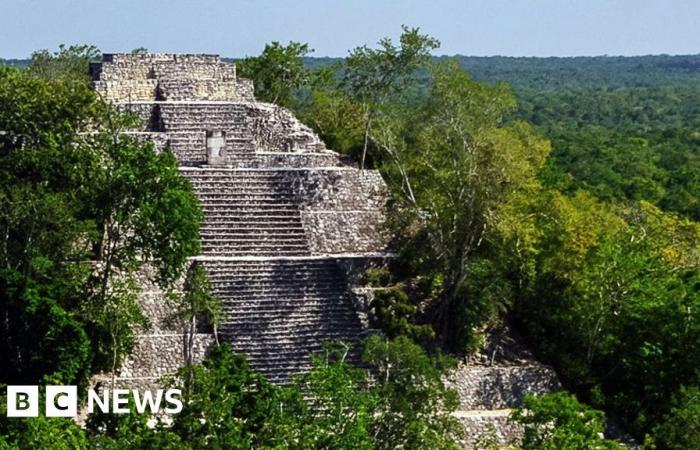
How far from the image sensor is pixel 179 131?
79.3ft

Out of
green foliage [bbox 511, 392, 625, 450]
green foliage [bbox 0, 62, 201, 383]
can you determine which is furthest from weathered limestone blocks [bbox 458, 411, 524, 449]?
green foliage [bbox 0, 62, 201, 383]

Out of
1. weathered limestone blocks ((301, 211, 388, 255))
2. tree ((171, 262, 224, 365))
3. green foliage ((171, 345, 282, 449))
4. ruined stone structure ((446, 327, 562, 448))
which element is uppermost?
weathered limestone blocks ((301, 211, 388, 255))

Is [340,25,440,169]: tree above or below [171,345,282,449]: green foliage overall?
above

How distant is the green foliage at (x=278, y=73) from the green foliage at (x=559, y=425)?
15.6 metres

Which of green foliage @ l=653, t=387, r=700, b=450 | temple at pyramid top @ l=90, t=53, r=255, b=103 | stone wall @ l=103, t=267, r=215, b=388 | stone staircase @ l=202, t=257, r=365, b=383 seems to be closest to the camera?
green foliage @ l=653, t=387, r=700, b=450

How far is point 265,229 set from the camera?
21.7 meters

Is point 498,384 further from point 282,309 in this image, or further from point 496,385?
point 282,309

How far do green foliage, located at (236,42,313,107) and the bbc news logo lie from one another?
1383cm

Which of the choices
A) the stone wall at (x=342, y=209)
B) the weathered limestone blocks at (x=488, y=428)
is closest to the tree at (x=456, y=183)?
the stone wall at (x=342, y=209)

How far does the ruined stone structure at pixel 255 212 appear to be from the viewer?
1964 cm

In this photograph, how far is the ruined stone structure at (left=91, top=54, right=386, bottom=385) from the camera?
1964 centimetres

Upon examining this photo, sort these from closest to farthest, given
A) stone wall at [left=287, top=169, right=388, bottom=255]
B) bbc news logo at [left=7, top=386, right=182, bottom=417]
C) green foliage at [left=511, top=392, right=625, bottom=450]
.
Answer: green foliage at [left=511, top=392, right=625, bottom=450]
bbc news logo at [left=7, top=386, right=182, bottom=417]
stone wall at [left=287, top=169, right=388, bottom=255]

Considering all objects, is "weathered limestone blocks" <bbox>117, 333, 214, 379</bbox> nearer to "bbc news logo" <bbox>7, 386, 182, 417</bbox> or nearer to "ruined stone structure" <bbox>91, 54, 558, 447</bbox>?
"ruined stone structure" <bbox>91, 54, 558, 447</bbox>

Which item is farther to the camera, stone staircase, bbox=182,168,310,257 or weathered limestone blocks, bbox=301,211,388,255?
weathered limestone blocks, bbox=301,211,388,255
